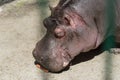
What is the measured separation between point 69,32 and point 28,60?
0.72m

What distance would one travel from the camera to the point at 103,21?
13.8ft

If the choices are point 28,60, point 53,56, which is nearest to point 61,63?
point 53,56

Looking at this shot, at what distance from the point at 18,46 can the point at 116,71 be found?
125 centimetres

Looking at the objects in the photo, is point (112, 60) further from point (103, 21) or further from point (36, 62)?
point (36, 62)

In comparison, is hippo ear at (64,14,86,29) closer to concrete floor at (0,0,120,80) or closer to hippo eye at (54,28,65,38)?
hippo eye at (54,28,65,38)

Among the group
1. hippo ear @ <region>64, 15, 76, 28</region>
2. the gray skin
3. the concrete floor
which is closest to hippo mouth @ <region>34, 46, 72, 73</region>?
the gray skin

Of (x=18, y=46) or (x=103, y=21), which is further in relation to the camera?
(x=18, y=46)

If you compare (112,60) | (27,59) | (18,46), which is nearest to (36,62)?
(27,59)

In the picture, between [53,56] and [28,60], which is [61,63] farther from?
[28,60]

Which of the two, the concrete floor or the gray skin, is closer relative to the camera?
the gray skin

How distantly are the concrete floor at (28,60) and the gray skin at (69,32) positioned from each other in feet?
0.64

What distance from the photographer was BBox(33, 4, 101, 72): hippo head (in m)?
4.03

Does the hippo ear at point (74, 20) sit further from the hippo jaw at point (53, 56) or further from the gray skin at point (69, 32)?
the hippo jaw at point (53, 56)

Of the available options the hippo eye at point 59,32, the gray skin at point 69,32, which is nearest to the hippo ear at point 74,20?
the gray skin at point 69,32
